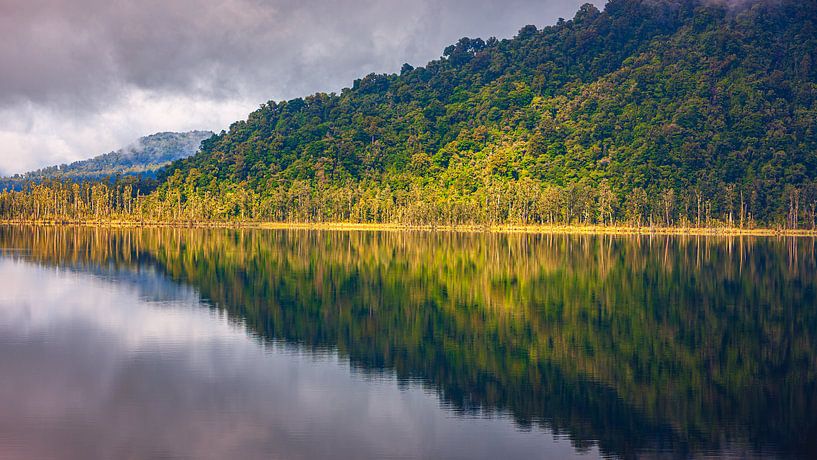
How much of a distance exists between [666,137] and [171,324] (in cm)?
15006

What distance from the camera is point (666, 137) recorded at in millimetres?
162750

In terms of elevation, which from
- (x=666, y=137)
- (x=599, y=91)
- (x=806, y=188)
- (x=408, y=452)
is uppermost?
(x=599, y=91)

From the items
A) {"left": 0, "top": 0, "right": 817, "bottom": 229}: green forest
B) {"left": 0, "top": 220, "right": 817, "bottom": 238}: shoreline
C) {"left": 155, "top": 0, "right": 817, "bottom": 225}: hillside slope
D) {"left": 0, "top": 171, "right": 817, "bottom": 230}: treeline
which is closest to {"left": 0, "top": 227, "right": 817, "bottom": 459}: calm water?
{"left": 0, "top": 220, "right": 817, "bottom": 238}: shoreline

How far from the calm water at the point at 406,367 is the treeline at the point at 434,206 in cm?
9444

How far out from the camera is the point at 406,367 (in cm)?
2369

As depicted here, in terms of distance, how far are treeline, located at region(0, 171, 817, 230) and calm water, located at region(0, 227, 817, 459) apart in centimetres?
9444

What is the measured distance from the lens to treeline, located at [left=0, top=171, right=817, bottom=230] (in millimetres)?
138750

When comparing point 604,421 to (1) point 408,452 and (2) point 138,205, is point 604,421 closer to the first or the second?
(1) point 408,452

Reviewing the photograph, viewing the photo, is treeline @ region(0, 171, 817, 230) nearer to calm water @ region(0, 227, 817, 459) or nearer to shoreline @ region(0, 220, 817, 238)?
shoreline @ region(0, 220, 817, 238)

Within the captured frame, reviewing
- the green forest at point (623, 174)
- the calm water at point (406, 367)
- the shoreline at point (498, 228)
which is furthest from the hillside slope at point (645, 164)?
the calm water at point (406, 367)

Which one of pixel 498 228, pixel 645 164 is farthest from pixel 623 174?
pixel 498 228

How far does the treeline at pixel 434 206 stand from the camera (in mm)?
138750

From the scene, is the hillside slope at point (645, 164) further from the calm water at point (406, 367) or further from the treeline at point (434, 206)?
the calm water at point (406, 367)

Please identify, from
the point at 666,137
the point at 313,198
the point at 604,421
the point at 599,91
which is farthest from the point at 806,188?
the point at 604,421
